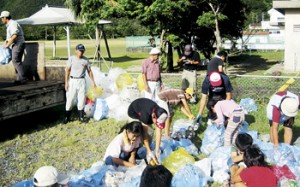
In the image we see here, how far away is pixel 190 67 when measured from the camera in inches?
363

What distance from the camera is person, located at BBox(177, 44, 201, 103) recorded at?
9156 millimetres

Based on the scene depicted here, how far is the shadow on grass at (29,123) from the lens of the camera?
24.1 ft

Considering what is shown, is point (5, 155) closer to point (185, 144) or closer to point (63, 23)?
point (185, 144)

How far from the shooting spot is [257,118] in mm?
7926

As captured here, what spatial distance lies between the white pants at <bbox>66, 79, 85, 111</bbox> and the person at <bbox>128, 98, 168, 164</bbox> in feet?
7.64

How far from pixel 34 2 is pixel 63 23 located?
6943 centimetres

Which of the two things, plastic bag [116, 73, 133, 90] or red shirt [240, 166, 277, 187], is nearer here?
red shirt [240, 166, 277, 187]

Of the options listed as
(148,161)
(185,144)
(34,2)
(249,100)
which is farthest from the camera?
(34,2)

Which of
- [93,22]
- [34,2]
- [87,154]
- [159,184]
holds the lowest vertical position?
[87,154]

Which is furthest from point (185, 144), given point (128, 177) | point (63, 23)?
point (63, 23)

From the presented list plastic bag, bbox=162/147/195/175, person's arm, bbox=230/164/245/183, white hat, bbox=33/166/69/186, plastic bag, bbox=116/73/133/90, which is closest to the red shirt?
person's arm, bbox=230/164/245/183

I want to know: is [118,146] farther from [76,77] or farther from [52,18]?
[52,18]

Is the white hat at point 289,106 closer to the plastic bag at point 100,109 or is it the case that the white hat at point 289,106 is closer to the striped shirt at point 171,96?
the striped shirt at point 171,96

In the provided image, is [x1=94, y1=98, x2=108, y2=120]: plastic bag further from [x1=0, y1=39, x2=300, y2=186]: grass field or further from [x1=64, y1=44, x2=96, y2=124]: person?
[x1=64, y1=44, x2=96, y2=124]: person
